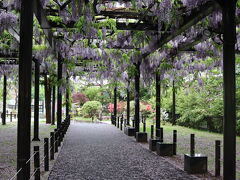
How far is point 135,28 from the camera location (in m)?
6.71

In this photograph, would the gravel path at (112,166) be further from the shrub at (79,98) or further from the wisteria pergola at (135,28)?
the shrub at (79,98)

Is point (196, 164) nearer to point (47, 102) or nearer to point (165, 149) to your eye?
point (165, 149)

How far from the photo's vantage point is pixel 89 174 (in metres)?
5.65

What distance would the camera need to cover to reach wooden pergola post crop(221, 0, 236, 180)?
3789 mm

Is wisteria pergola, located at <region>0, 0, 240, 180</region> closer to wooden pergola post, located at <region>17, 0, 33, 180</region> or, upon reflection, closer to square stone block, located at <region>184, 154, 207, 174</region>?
wooden pergola post, located at <region>17, 0, 33, 180</region>

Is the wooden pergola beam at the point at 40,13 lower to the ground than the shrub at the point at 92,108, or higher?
higher

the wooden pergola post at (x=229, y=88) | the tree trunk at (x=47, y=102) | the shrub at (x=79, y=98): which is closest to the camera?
the wooden pergola post at (x=229, y=88)

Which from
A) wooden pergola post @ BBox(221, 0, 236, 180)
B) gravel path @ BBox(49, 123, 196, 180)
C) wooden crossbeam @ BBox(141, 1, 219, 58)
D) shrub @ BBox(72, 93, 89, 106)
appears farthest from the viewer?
shrub @ BBox(72, 93, 89, 106)

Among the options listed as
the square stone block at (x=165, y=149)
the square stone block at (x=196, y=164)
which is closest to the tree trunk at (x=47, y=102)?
the square stone block at (x=165, y=149)

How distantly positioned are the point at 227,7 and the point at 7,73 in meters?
15.5

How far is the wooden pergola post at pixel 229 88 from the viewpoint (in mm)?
3789

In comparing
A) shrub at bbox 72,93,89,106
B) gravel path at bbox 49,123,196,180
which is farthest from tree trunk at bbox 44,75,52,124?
gravel path at bbox 49,123,196,180

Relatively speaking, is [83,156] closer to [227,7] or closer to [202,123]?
[227,7]

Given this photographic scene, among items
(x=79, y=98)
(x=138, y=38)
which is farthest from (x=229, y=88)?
(x=79, y=98)
